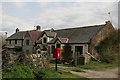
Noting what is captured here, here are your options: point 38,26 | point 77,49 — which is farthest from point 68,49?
point 38,26

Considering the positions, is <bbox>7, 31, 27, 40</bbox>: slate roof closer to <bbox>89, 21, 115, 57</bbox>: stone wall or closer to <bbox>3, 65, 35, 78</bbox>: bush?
<bbox>89, 21, 115, 57</bbox>: stone wall

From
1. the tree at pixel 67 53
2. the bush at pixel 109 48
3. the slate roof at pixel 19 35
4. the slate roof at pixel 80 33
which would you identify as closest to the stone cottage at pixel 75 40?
the slate roof at pixel 80 33

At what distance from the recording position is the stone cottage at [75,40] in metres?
29.9

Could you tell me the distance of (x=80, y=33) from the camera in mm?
34156

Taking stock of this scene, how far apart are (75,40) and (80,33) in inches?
79.6

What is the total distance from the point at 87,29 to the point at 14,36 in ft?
64.9

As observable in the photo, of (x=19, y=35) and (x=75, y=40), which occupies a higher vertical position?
(x=19, y=35)

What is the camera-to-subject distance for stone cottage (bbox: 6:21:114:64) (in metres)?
29.9

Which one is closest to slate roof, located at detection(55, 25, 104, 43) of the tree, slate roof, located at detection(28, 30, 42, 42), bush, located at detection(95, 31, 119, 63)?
the tree

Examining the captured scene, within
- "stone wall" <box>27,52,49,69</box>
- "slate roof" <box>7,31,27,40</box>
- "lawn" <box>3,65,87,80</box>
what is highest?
"slate roof" <box>7,31,27,40</box>

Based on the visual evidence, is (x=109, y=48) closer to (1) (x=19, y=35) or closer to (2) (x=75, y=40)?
(2) (x=75, y=40)

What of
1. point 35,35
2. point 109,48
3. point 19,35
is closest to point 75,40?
point 109,48

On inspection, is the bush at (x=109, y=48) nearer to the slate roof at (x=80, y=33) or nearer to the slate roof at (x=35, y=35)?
the slate roof at (x=80, y=33)

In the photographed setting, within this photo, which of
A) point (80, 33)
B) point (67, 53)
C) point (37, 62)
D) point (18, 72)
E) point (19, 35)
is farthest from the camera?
point (19, 35)
